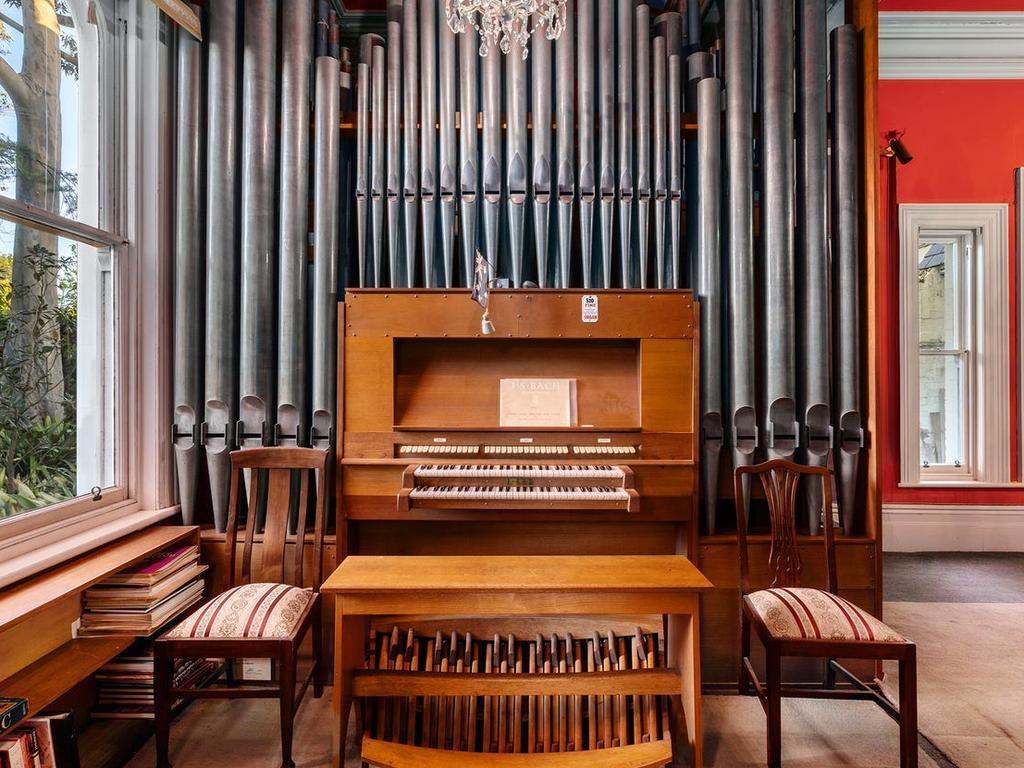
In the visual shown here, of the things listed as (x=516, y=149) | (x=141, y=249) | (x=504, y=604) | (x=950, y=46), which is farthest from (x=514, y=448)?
(x=950, y=46)

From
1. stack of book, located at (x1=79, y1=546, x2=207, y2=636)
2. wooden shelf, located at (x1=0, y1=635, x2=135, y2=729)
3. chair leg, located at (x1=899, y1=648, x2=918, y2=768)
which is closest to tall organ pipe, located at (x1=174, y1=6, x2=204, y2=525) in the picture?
stack of book, located at (x1=79, y1=546, x2=207, y2=636)

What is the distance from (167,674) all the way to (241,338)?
1410mm

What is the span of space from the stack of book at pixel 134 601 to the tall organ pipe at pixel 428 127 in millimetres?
1651

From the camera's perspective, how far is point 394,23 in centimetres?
279

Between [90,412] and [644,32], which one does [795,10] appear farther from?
[90,412]

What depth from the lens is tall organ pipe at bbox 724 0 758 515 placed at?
2.65 m

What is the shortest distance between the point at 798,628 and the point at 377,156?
2.65m

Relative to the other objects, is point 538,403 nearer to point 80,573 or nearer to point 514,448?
point 514,448

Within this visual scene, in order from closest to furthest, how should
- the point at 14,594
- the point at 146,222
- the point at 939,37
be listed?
the point at 14,594
the point at 146,222
the point at 939,37

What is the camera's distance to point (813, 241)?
2682mm

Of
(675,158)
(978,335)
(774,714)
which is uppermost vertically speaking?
(675,158)

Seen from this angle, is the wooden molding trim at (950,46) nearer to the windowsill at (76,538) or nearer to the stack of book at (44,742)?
the windowsill at (76,538)

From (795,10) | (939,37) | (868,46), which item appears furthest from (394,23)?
(939,37)

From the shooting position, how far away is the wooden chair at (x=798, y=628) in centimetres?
192
